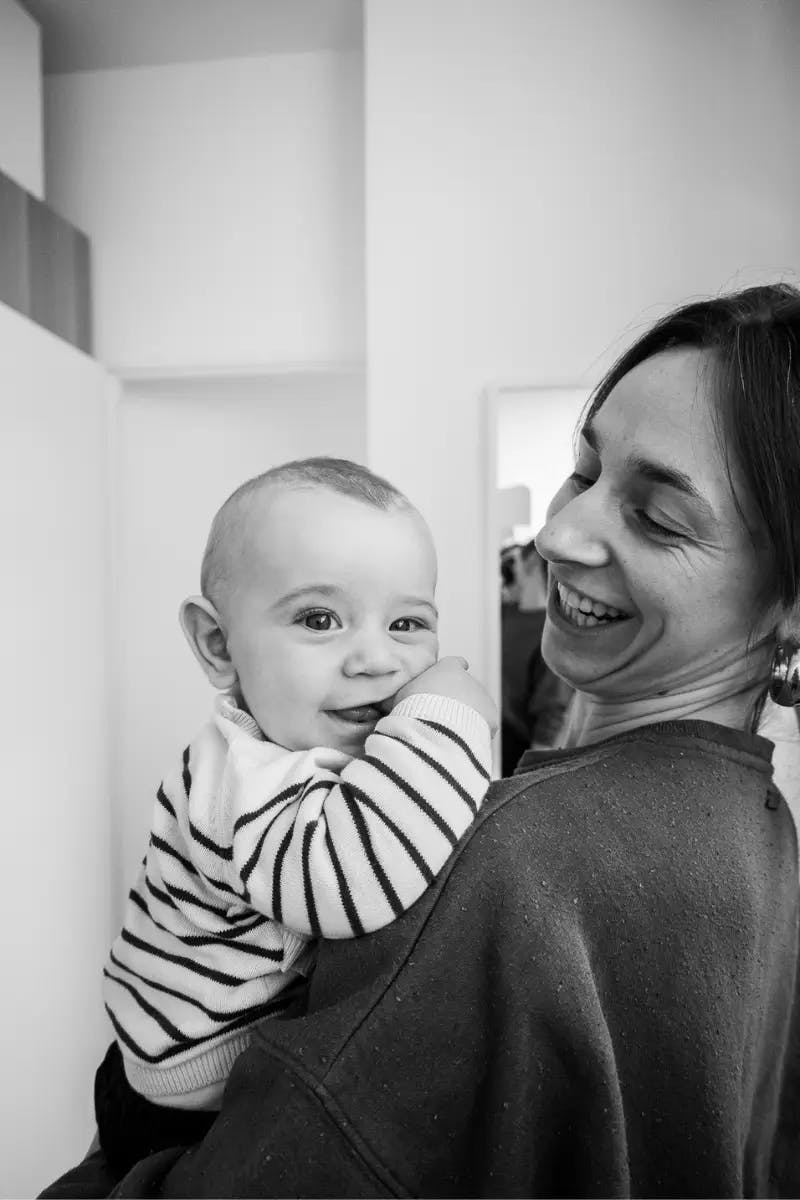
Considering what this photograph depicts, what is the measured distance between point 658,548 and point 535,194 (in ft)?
7.16

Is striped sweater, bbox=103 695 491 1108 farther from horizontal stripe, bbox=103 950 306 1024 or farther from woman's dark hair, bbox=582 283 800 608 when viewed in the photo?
woman's dark hair, bbox=582 283 800 608

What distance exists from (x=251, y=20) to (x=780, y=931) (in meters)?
3.08

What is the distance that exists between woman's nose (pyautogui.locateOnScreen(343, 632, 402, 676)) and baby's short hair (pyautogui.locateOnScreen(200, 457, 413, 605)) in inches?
5.9

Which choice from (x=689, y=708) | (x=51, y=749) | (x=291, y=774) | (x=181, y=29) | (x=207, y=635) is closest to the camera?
(x=291, y=774)

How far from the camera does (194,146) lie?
3.12 m

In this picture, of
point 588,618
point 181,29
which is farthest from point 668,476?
point 181,29

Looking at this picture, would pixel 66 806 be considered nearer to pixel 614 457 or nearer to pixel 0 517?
pixel 0 517

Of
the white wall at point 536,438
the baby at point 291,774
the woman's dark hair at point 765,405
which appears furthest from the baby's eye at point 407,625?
the white wall at point 536,438

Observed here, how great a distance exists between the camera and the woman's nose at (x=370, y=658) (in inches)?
35.5

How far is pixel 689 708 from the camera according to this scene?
933mm

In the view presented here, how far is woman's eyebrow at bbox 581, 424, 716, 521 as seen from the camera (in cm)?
85

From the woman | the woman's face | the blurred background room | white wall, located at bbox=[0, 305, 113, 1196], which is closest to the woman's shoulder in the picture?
the woman

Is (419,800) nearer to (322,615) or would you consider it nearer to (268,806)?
(268,806)

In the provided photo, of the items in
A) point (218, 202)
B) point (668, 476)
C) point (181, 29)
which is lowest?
point (668, 476)
